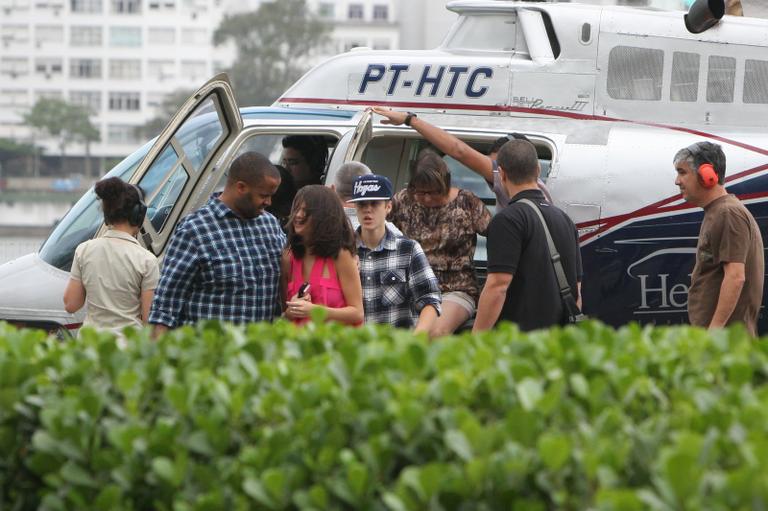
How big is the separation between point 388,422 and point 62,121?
126 meters

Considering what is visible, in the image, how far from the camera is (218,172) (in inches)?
343

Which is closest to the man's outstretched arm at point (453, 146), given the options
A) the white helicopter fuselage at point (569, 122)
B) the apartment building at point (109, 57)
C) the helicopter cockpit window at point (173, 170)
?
the white helicopter fuselage at point (569, 122)

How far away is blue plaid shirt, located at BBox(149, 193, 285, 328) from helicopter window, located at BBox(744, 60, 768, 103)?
13.6 ft

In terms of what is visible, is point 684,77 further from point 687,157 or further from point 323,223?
point 323,223

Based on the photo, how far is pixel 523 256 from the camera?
22.6 ft

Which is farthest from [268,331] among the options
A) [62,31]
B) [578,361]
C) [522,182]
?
[62,31]

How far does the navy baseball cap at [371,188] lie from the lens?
23.0 feet

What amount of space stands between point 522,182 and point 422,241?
1034 millimetres

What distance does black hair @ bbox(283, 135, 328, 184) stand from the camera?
31.6 feet

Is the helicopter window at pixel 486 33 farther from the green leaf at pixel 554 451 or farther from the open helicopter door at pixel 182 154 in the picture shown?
the green leaf at pixel 554 451

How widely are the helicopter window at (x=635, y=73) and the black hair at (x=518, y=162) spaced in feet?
8.50

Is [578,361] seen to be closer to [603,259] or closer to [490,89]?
[603,259]

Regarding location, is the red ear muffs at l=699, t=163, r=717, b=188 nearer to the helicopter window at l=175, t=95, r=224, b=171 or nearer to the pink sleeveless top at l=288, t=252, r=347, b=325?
the pink sleeveless top at l=288, t=252, r=347, b=325

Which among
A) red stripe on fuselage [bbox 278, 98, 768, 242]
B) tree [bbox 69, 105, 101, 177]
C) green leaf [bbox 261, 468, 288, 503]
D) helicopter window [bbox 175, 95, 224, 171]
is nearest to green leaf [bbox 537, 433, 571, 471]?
green leaf [bbox 261, 468, 288, 503]
